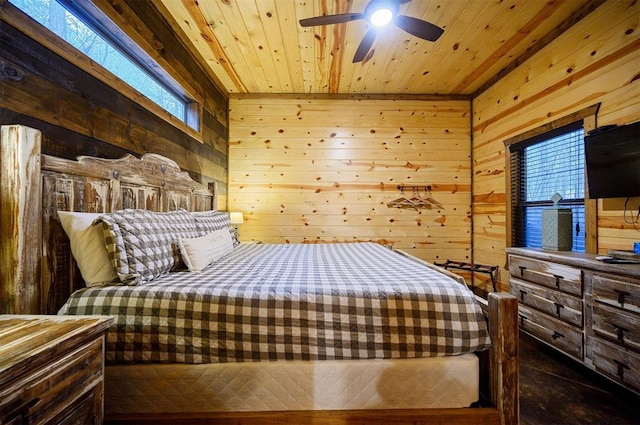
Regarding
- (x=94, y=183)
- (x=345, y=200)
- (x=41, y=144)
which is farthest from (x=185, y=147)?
(x=345, y=200)

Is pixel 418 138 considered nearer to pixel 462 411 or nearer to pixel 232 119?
pixel 232 119

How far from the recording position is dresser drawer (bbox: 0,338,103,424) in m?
0.61

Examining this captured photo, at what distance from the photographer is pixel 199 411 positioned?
109 centimetres

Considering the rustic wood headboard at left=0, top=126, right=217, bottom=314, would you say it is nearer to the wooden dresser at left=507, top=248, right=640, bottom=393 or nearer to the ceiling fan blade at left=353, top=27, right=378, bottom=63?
the ceiling fan blade at left=353, top=27, right=378, bottom=63

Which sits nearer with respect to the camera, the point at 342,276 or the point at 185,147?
the point at 342,276

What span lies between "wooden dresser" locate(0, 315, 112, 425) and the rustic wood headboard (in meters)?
0.21

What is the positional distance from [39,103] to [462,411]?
237 centimetres

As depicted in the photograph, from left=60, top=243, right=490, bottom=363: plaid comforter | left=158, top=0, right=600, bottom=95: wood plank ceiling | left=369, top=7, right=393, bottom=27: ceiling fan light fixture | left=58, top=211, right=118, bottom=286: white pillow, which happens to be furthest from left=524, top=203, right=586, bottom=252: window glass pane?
left=58, top=211, right=118, bottom=286: white pillow

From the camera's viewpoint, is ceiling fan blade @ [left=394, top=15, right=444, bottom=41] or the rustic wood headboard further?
ceiling fan blade @ [left=394, top=15, right=444, bottom=41]

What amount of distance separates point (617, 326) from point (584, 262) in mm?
375

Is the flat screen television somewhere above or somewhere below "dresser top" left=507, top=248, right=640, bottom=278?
above

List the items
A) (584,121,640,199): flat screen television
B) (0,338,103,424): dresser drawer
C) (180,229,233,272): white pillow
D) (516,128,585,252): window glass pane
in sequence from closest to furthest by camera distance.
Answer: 1. (0,338,103,424): dresser drawer
2. (180,229,233,272): white pillow
3. (584,121,640,199): flat screen television
4. (516,128,585,252): window glass pane

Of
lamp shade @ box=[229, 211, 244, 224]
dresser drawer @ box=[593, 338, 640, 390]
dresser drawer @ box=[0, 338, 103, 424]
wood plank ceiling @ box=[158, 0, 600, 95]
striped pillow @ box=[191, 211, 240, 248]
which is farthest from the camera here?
lamp shade @ box=[229, 211, 244, 224]

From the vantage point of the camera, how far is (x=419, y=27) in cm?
185
